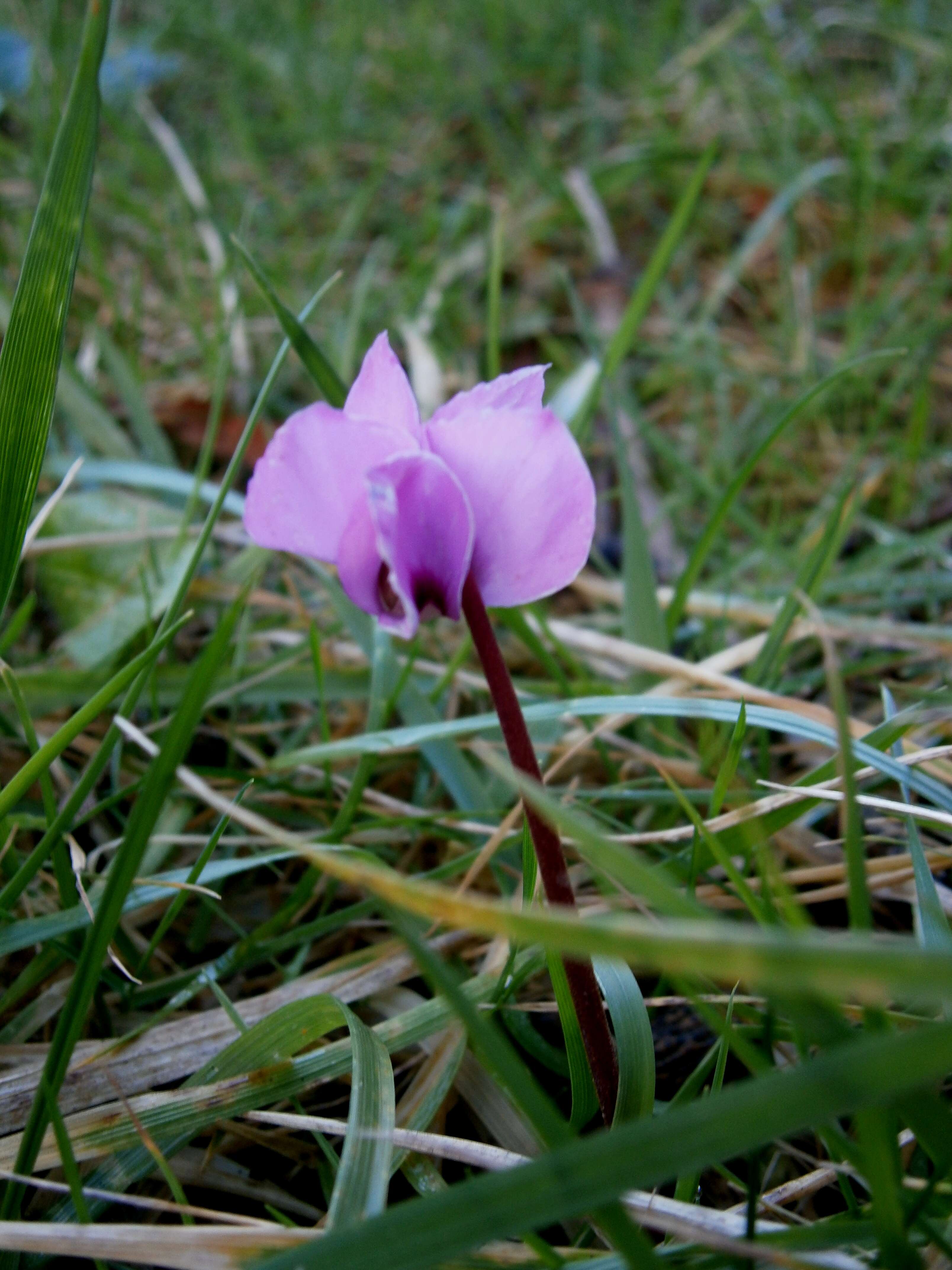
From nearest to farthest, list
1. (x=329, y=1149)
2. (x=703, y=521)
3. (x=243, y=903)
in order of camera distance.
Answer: (x=329, y=1149)
(x=243, y=903)
(x=703, y=521)

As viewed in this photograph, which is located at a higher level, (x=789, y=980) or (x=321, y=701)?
(x=789, y=980)

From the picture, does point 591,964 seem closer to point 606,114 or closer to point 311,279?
point 311,279

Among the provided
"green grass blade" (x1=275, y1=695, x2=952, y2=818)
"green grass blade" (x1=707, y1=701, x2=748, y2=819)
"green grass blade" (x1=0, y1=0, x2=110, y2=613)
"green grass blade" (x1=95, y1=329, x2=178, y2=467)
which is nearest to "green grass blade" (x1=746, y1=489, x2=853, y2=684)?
"green grass blade" (x1=275, y1=695, x2=952, y2=818)

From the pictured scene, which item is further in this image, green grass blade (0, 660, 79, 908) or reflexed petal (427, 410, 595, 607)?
green grass blade (0, 660, 79, 908)

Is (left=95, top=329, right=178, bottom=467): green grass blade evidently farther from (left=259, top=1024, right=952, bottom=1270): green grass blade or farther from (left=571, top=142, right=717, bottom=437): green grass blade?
(left=259, top=1024, right=952, bottom=1270): green grass blade

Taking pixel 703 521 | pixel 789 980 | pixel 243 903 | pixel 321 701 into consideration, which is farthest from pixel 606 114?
pixel 789 980

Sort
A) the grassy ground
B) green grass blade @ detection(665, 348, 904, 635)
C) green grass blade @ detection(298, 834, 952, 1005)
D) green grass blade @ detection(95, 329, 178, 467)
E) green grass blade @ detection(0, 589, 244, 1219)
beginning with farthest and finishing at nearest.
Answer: green grass blade @ detection(95, 329, 178, 467) → green grass blade @ detection(665, 348, 904, 635) → green grass blade @ detection(0, 589, 244, 1219) → the grassy ground → green grass blade @ detection(298, 834, 952, 1005)

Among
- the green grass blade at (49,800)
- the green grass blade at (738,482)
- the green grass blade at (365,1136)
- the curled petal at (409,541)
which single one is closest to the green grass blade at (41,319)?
the green grass blade at (49,800)
